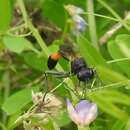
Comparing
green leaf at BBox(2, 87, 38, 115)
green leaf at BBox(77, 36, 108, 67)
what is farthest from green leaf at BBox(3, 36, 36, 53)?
green leaf at BBox(77, 36, 108, 67)

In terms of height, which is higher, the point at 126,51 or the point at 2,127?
the point at 126,51

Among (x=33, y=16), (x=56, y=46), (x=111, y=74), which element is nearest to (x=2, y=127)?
(x=56, y=46)

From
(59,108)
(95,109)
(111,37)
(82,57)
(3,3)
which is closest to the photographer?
(95,109)

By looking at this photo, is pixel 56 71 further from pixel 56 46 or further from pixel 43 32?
pixel 43 32

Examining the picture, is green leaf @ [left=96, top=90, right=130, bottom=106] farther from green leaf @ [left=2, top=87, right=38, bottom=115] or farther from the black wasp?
green leaf @ [left=2, top=87, right=38, bottom=115]

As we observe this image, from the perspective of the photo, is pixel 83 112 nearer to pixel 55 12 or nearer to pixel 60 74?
pixel 60 74

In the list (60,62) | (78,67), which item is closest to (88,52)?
(78,67)

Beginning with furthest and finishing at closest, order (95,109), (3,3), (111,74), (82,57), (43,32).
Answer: (43,32) < (3,3) < (82,57) < (95,109) < (111,74)
